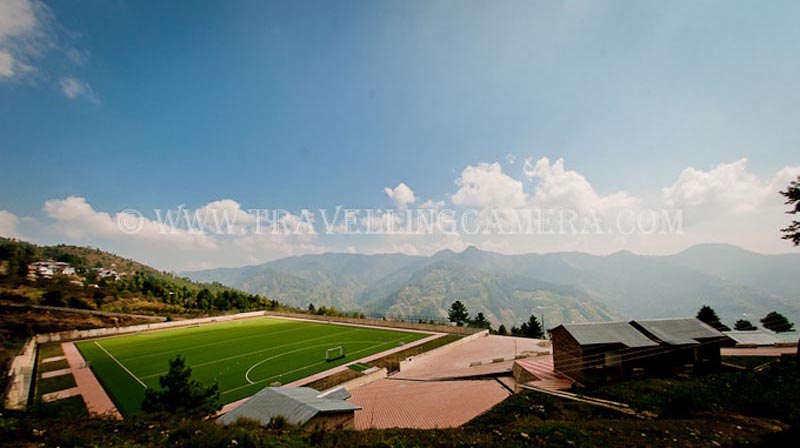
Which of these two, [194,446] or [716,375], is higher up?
[194,446]

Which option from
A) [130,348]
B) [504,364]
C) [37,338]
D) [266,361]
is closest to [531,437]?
[504,364]

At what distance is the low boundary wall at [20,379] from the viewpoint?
16.2 m

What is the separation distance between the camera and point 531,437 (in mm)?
8031

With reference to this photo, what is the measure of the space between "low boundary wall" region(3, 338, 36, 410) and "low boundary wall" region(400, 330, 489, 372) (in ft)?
68.6

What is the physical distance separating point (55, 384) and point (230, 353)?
40.0 ft

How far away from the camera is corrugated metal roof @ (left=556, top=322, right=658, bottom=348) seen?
56.9ft

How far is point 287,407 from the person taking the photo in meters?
10.5

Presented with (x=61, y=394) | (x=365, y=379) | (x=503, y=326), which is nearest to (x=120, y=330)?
(x=61, y=394)

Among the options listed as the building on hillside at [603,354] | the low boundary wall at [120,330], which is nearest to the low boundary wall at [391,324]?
the low boundary wall at [120,330]

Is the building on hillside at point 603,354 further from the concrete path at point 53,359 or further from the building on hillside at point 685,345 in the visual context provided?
the concrete path at point 53,359

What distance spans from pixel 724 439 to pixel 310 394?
1195 centimetres

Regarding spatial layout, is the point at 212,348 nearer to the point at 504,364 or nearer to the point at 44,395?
the point at 44,395

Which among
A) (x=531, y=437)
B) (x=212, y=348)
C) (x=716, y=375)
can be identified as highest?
(x=531, y=437)

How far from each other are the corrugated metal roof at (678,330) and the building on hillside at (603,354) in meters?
1.20
